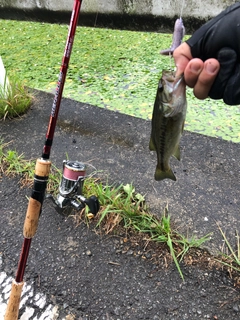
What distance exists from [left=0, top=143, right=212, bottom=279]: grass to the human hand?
2.92ft

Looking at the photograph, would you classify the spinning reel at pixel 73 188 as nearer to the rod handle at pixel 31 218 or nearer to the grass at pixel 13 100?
the rod handle at pixel 31 218

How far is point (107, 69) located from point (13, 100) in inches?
54.8

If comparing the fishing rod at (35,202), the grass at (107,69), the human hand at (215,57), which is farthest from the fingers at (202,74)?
the grass at (107,69)

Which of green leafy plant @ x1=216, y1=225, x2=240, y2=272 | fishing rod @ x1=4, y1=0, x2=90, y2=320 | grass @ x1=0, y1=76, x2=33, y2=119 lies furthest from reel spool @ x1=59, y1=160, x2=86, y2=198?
grass @ x1=0, y1=76, x2=33, y2=119

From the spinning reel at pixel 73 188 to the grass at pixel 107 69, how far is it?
1.62 metres

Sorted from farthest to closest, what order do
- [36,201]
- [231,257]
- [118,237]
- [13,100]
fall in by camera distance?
[13,100] < [118,237] < [231,257] < [36,201]

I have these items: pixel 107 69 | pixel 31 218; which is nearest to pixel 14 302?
pixel 31 218

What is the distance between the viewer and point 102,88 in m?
3.52

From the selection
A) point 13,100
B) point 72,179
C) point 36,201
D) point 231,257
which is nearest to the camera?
point 36,201

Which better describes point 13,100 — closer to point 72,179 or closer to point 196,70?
point 72,179

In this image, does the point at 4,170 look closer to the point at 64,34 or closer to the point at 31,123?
the point at 31,123

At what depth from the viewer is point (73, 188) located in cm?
157

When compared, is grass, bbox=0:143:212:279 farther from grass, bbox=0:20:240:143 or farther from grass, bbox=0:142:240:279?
grass, bbox=0:20:240:143

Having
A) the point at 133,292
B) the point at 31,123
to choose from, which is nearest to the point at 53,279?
the point at 133,292
